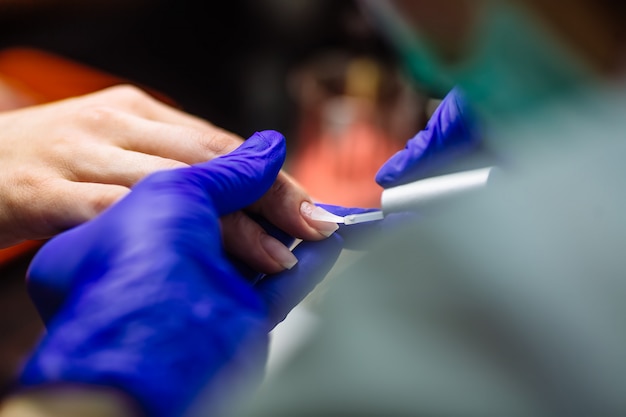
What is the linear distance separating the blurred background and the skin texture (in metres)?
Result: 0.44

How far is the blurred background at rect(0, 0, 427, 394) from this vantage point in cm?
125

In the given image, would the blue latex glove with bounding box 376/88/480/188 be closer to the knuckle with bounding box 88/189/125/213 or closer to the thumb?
the thumb

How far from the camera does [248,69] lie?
162 cm

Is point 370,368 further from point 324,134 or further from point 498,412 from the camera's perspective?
point 324,134

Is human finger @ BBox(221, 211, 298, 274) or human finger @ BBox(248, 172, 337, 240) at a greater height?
human finger @ BBox(248, 172, 337, 240)

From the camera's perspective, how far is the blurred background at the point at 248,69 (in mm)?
1248

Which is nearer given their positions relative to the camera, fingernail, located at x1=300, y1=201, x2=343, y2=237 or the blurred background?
fingernail, located at x1=300, y1=201, x2=343, y2=237

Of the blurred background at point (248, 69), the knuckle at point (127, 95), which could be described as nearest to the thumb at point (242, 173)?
the knuckle at point (127, 95)

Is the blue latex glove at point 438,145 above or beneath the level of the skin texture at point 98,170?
above

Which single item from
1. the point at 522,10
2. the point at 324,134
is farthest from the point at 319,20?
the point at 522,10

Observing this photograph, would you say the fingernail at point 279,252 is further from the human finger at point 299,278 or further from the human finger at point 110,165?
the human finger at point 110,165

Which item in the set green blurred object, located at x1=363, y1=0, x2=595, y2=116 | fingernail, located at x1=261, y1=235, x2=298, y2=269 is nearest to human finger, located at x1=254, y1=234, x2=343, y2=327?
fingernail, located at x1=261, y1=235, x2=298, y2=269

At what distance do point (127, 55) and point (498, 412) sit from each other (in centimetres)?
133

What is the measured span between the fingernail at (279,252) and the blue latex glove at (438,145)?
0.50 feet
